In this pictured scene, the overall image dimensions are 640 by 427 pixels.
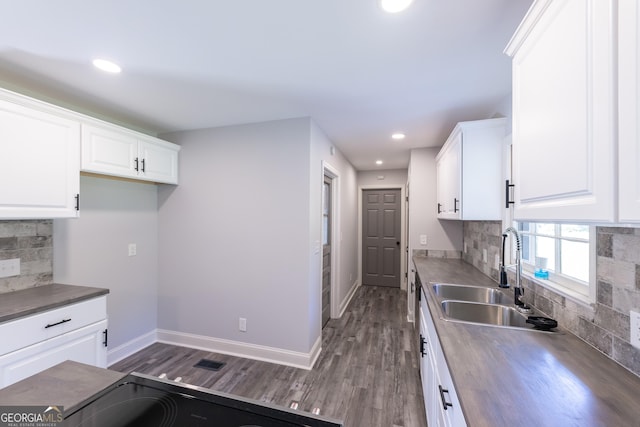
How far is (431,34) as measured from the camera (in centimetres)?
145

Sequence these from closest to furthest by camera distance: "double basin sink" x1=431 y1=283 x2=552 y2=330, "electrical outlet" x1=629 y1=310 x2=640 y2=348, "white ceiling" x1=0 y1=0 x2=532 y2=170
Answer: "electrical outlet" x1=629 y1=310 x2=640 y2=348, "white ceiling" x1=0 y1=0 x2=532 y2=170, "double basin sink" x1=431 y1=283 x2=552 y2=330

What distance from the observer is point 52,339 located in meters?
1.72

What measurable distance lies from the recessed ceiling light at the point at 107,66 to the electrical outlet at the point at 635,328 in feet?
9.46

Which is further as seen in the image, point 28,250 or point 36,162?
point 28,250

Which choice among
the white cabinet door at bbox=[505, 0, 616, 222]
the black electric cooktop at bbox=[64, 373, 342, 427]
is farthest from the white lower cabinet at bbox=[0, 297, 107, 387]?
the white cabinet door at bbox=[505, 0, 616, 222]

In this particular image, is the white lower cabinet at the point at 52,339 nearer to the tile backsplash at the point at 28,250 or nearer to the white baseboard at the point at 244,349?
the tile backsplash at the point at 28,250

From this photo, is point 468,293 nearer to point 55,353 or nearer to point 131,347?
point 55,353

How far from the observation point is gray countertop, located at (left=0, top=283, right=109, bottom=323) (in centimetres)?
159

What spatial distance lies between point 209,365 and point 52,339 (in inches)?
51.7

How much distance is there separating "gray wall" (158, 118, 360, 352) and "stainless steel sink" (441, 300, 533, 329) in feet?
4.27

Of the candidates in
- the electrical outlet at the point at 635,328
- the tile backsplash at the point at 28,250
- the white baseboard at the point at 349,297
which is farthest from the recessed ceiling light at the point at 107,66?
the white baseboard at the point at 349,297

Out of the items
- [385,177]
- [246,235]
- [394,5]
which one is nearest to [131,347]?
[246,235]

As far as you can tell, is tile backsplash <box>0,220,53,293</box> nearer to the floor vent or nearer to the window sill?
the floor vent

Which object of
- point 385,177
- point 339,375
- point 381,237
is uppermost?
point 385,177
